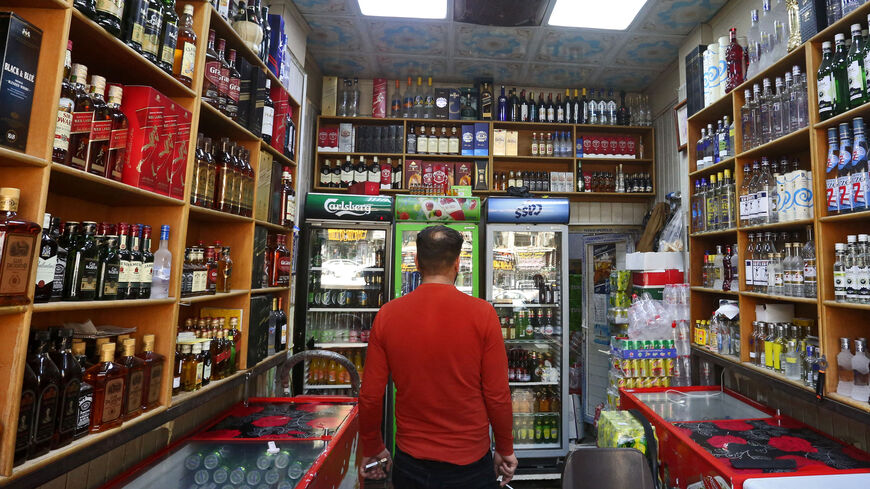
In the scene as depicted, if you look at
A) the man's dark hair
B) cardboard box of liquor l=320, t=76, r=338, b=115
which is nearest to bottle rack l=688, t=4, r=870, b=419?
the man's dark hair

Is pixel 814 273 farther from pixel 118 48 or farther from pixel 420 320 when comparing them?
pixel 118 48

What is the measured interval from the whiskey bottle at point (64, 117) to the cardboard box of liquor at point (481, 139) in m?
3.84

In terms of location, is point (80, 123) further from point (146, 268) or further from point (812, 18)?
point (812, 18)

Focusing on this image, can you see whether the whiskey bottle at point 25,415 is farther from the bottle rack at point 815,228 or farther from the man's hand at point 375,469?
the bottle rack at point 815,228

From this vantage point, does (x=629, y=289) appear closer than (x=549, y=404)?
Yes

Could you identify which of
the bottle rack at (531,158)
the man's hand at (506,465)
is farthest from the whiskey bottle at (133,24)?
the bottle rack at (531,158)

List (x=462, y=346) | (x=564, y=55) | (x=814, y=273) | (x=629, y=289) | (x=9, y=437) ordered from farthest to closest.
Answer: (x=564, y=55)
(x=629, y=289)
(x=814, y=273)
(x=462, y=346)
(x=9, y=437)

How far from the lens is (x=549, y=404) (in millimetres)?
4035

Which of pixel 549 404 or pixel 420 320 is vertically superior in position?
pixel 420 320

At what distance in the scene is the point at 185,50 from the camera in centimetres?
172

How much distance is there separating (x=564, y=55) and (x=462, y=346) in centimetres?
374

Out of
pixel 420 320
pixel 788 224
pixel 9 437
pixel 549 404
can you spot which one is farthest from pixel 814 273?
pixel 9 437

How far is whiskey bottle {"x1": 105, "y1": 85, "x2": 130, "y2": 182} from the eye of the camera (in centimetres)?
143

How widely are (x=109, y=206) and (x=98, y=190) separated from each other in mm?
356
